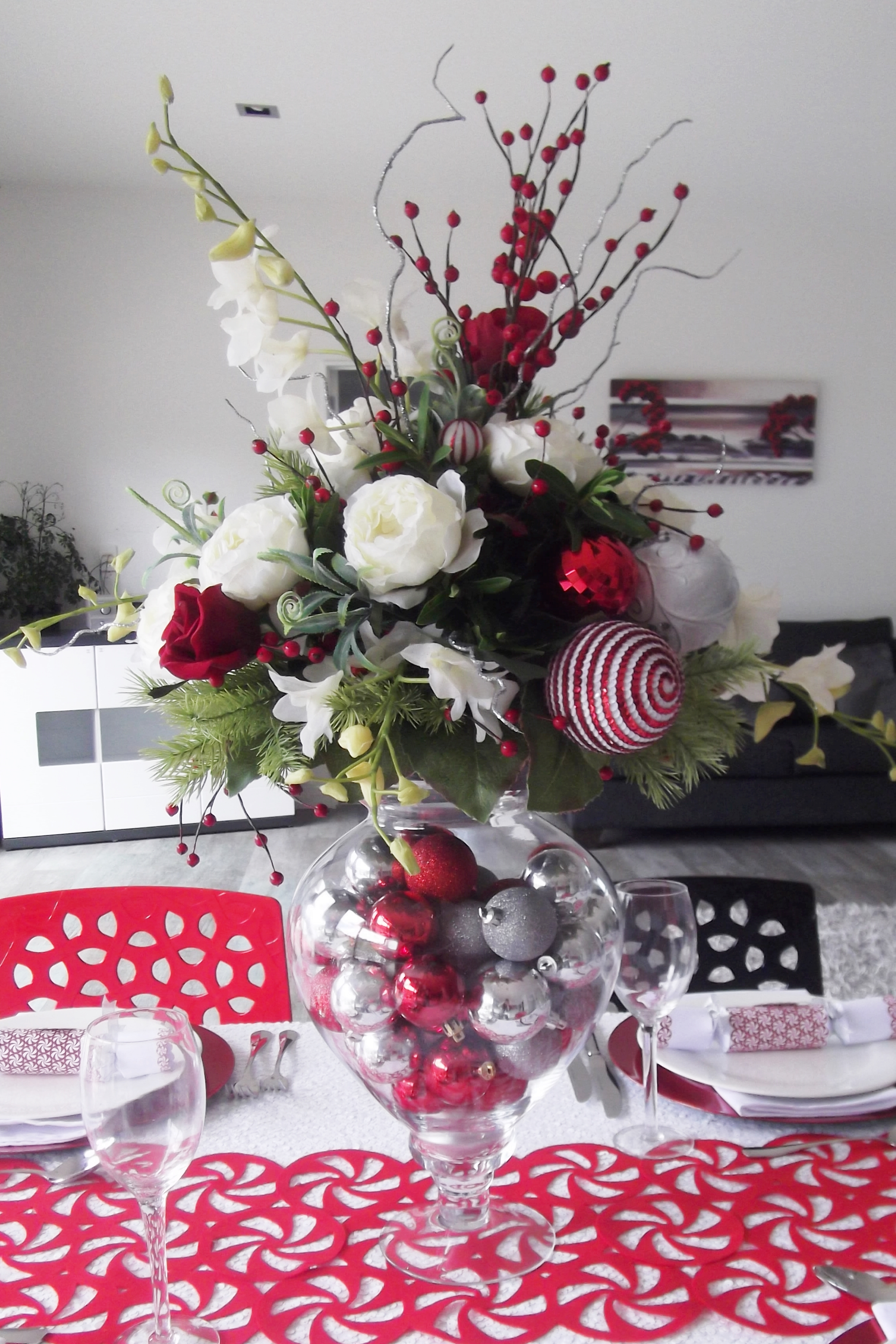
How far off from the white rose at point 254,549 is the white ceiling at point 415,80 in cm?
301

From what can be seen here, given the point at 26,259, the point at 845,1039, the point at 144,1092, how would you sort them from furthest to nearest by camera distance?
the point at 26,259 → the point at 845,1039 → the point at 144,1092

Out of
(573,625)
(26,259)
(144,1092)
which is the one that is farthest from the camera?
(26,259)

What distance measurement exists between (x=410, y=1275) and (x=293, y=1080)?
0.28m

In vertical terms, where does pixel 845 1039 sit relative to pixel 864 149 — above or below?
below

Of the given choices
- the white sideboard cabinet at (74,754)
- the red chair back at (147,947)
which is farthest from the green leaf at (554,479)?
the white sideboard cabinet at (74,754)

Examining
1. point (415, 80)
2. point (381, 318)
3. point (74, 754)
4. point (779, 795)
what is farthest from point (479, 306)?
point (381, 318)

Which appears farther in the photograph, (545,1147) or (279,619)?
(545,1147)

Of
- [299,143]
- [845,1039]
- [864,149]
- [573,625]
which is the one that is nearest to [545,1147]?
[845,1039]

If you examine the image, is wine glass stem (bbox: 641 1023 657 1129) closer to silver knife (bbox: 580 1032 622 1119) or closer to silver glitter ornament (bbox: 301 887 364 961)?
silver knife (bbox: 580 1032 622 1119)

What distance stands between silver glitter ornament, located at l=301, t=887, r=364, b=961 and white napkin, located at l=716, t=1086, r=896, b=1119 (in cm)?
39

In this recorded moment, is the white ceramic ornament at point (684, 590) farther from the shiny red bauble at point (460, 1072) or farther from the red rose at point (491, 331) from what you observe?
the shiny red bauble at point (460, 1072)

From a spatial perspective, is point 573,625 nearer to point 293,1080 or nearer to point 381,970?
point 381,970

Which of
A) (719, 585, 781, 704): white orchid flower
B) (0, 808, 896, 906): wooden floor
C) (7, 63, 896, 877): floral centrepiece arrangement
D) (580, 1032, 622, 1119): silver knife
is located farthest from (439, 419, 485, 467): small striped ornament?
(0, 808, 896, 906): wooden floor

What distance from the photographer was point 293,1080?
0.93 m
